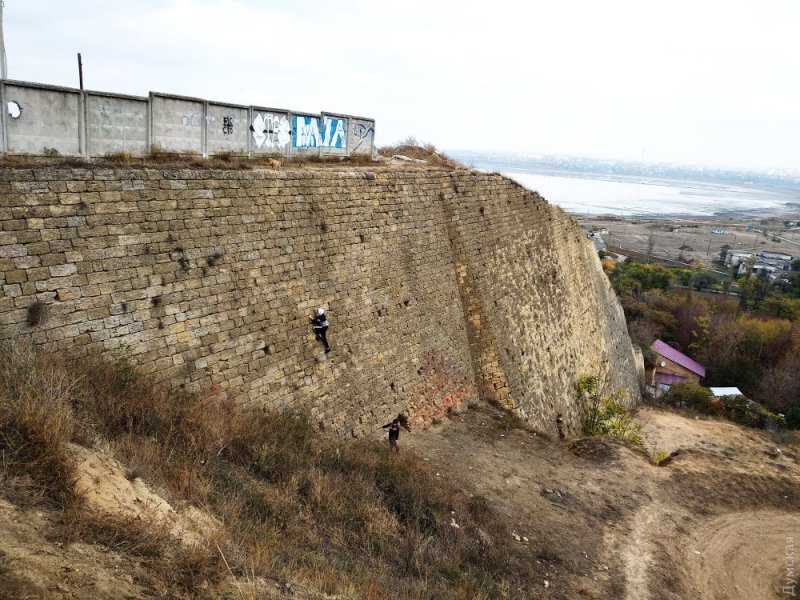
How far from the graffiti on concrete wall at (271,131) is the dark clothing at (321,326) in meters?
4.23

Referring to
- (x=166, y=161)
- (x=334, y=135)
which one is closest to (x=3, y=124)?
(x=166, y=161)

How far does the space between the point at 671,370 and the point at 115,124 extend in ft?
114

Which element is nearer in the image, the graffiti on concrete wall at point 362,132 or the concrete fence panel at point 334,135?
the concrete fence panel at point 334,135

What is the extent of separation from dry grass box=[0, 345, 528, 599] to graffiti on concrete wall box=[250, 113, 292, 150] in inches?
239

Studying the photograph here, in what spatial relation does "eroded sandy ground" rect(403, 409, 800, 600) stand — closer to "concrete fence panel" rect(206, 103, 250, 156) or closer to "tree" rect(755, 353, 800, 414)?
"concrete fence panel" rect(206, 103, 250, 156)

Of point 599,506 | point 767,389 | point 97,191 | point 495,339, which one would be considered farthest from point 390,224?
point 767,389

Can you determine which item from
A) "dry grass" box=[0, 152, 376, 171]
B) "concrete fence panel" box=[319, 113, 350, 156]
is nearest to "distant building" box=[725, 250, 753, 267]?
"concrete fence panel" box=[319, 113, 350, 156]

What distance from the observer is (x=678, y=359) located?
3656 centimetres

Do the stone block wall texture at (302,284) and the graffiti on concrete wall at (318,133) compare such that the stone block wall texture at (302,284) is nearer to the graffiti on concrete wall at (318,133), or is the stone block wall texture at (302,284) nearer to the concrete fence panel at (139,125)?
the concrete fence panel at (139,125)

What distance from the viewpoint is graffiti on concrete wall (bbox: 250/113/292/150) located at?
1200cm

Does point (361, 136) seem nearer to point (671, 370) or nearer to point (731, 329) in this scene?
point (671, 370)

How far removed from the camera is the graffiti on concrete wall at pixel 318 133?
44.0ft

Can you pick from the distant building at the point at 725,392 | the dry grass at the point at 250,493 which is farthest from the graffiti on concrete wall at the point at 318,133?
the distant building at the point at 725,392

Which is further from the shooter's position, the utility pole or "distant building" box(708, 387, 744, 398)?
"distant building" box(708, 387, 744, 398)
